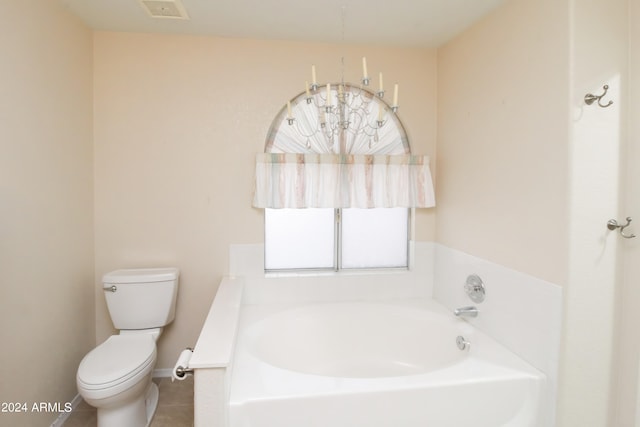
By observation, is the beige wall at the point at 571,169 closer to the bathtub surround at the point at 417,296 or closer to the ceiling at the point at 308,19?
the bathtub surround at the point at 417,296

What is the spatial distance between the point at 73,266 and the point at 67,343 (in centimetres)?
45

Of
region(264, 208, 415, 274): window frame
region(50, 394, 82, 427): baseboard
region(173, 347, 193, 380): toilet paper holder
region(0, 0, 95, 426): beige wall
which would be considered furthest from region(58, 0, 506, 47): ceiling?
region(50, 394, 82, 427): baseboard

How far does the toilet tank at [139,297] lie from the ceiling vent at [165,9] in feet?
5.12

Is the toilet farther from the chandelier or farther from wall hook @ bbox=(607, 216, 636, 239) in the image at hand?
wall hook @ bbox=(607, 216, 636, 239)

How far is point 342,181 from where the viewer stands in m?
2.38

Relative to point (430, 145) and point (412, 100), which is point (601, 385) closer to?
point (430, 145)

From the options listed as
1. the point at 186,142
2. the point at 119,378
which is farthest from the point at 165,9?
the point at 119,378

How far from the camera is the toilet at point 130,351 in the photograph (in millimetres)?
1701

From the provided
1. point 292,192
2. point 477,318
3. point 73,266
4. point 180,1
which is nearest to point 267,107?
point 292,192

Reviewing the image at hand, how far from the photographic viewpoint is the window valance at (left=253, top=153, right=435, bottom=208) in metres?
2.31

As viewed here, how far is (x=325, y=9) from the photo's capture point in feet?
6.36

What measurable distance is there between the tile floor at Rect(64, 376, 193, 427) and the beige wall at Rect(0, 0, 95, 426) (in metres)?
0.13

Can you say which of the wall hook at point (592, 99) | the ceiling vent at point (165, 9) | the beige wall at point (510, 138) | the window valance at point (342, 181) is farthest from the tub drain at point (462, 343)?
the ceiling vent at point (165, 9)

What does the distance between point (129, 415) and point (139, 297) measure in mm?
653
